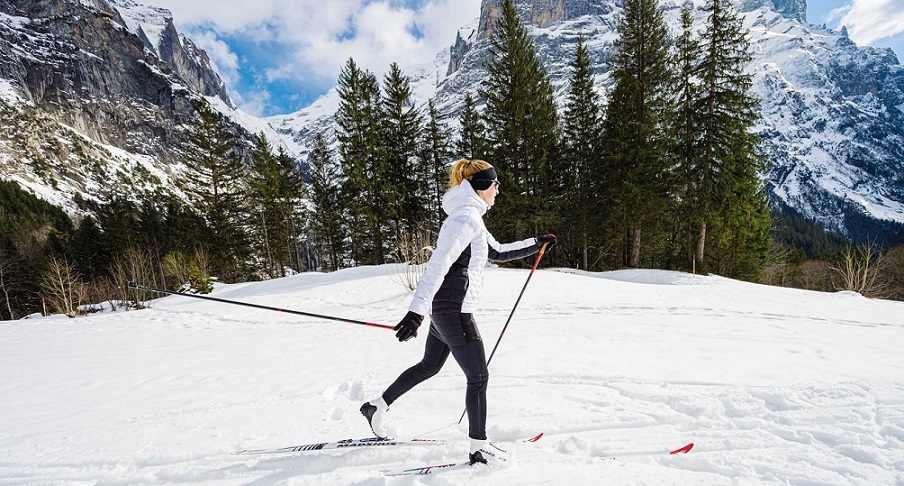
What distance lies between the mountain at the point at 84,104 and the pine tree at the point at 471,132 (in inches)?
3625

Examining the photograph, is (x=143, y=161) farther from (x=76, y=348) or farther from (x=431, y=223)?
(x=76, y=348)

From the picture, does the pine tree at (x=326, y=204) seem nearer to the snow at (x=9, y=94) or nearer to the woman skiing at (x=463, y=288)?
the woman skiing at (x=463, y=288)

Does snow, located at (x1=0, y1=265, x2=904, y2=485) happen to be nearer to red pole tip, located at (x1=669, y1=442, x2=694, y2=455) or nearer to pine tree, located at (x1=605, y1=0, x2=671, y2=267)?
red pole tip, located at (x1=669, y1=442, x2=694, y2=455)

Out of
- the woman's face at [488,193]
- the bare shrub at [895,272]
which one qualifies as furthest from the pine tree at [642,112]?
the bare shrub at [895,272]

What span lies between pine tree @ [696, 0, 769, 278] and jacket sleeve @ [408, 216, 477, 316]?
1669cm

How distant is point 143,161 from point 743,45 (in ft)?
489

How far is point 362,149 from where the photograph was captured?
2053 cm

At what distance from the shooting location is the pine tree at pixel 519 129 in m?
18.2

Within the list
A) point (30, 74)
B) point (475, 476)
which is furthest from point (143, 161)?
point (475, 476)

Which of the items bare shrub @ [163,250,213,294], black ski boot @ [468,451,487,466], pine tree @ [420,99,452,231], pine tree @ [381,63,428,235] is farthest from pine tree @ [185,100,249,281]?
black ski boot @ [468,451,487,466]

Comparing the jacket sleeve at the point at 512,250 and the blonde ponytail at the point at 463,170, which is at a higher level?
the blonde ponytail at the point at 463,170

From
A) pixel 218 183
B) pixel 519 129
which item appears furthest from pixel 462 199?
pixel 218 183

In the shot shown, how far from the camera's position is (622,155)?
1706cm

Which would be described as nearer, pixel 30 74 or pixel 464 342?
pixel 464 342
